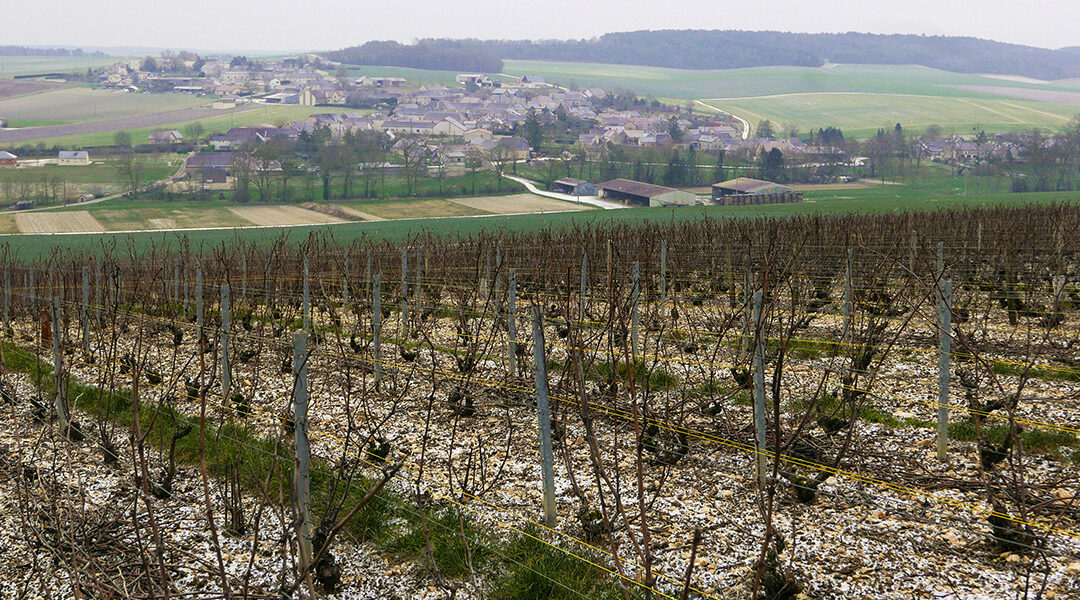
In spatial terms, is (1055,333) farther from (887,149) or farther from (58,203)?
(887,149)

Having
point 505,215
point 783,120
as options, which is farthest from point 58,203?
point 783,120

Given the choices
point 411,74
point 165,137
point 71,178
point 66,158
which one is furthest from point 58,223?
point 411,74

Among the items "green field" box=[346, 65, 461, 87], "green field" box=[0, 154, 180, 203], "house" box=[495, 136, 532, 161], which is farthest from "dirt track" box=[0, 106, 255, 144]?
"green field" box=[346, 65, 461, 87]

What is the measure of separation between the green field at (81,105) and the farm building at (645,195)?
281ft

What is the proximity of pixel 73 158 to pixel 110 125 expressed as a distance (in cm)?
3437

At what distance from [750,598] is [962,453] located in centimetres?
289

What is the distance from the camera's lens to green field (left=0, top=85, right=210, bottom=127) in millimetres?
113562

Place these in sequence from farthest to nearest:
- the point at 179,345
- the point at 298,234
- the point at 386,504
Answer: the point at 298,234
the point at 179,345
the point at 386,504

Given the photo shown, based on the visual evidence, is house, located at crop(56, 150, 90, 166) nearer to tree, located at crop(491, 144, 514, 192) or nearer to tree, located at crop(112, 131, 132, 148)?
tree, located at crop(112, 131, 132, 148)

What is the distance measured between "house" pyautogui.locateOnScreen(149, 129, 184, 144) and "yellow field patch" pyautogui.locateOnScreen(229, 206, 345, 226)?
41272 millimetres

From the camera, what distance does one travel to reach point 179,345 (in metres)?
10.9

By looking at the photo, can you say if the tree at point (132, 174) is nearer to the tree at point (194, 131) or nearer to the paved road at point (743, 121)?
the tree at point (194, 131)

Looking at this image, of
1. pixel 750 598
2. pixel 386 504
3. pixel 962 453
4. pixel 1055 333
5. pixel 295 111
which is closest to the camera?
pixel 750 598

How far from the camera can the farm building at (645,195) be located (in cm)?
5862
